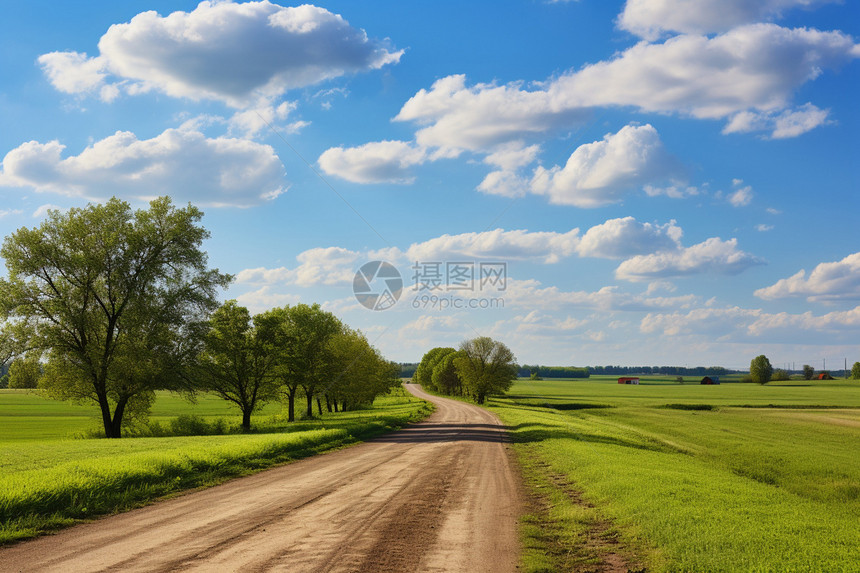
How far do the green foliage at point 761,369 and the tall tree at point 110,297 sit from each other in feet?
664

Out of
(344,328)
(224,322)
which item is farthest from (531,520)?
(344,328)

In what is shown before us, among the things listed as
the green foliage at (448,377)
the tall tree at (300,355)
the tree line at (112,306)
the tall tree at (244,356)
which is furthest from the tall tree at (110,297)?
the green foliage at (448,377)

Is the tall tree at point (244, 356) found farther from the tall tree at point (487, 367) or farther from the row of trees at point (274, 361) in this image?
the tall tree at point (487, 367)

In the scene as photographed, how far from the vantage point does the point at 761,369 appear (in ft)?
628

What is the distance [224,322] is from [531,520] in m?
47.8

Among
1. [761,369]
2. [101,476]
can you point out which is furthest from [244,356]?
[761,369]

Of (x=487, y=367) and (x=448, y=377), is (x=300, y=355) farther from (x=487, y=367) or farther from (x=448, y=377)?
(x=448, y=377)

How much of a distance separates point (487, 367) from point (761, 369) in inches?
5654

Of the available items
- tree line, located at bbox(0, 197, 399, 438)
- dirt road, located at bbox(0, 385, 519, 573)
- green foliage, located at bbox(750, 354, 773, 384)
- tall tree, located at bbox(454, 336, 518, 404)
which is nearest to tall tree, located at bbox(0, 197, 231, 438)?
tree line, located at bbox(0, 197, 399, 438)

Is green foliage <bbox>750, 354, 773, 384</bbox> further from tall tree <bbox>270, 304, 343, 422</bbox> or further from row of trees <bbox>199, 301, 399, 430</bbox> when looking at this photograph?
tall tree <bbox>270, 304, 343, 422</bbox>

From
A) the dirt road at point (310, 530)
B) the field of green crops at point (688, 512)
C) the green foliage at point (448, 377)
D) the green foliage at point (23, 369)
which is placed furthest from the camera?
the green foliage at point (448, 377)

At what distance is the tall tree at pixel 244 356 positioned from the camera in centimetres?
5362

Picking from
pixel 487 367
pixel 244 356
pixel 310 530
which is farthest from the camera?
pixel 487 367

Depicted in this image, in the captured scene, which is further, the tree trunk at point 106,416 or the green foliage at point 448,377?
the green foliage at point 448,377
